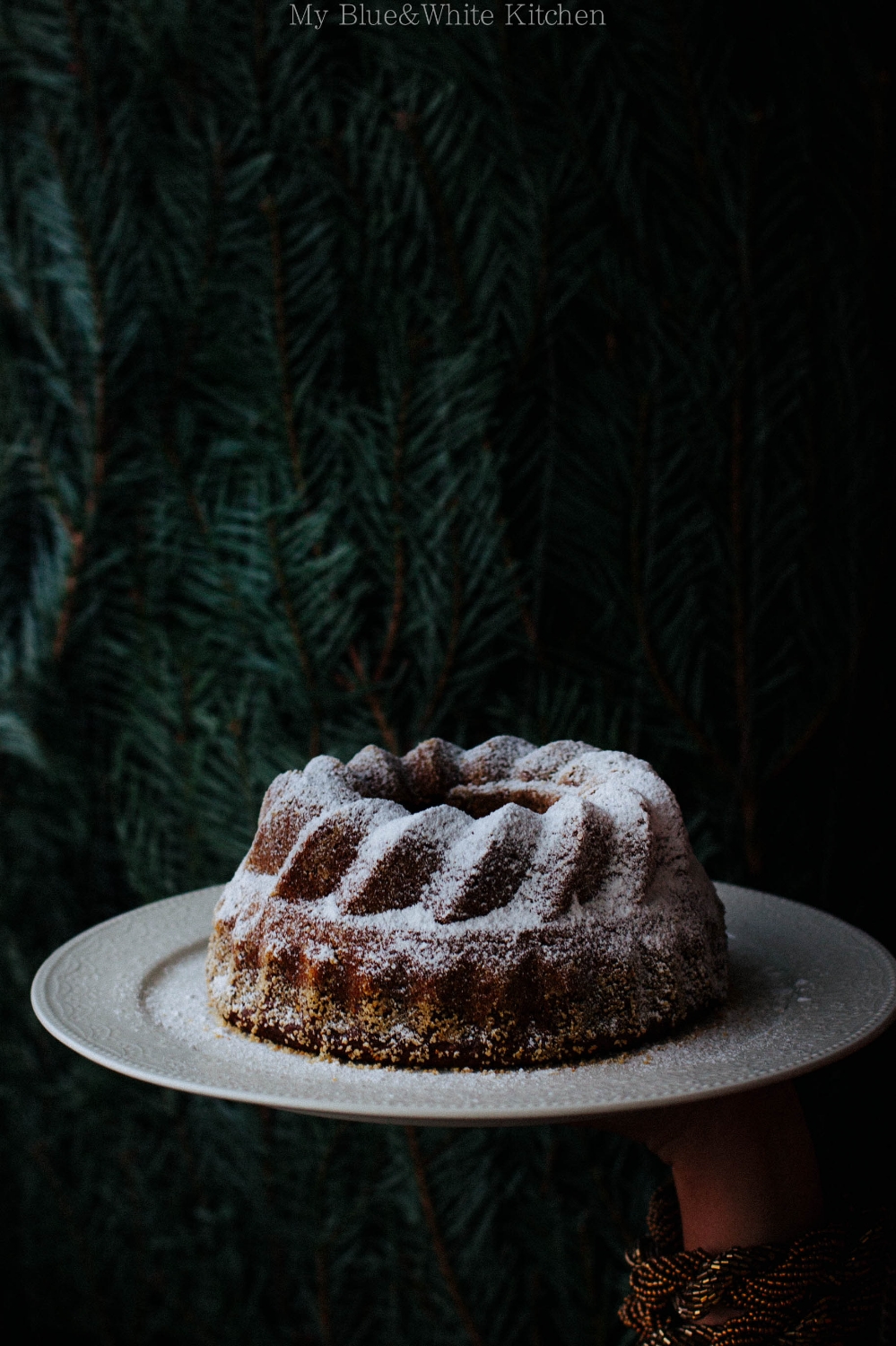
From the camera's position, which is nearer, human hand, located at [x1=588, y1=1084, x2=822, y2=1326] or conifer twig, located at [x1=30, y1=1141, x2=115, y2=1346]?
human hand, located at [x1=588, y1=1084, x2=822, y2=1326]

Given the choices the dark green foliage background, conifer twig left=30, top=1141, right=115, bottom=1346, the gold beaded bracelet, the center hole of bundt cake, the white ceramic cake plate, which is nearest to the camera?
the white ceramic cake plate

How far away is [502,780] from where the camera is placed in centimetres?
88

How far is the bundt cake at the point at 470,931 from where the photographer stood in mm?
683

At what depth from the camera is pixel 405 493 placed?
126 centimetres

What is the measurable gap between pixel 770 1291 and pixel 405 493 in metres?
0.85

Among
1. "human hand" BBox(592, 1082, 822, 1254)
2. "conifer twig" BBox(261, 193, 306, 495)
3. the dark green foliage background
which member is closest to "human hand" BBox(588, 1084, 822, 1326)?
"human hand" BBox(592, 1082, 822, 1254)

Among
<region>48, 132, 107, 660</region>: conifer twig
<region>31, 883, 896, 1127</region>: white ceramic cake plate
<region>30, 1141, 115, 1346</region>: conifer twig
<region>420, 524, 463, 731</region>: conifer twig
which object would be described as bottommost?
<region>30, 1141, 115, 1346</region>: conifer twig

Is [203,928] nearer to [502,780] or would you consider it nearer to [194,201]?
[502,780]

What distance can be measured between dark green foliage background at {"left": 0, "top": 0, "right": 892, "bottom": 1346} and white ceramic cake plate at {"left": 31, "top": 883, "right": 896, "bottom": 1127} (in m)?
0.42

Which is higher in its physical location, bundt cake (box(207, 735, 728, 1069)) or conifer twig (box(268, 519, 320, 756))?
conifer twig (box(268, 519, 320, 756))

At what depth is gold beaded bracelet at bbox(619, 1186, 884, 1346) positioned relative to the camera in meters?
0.68

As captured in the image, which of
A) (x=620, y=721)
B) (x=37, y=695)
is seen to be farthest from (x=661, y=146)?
(x=37, y=695)

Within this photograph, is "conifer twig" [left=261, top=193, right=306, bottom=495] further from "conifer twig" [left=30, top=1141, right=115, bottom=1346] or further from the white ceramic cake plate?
"conifer twig" [left=30, top=1141, right=115, bottom=1346]

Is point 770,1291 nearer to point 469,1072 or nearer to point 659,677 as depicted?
point 469,1072
